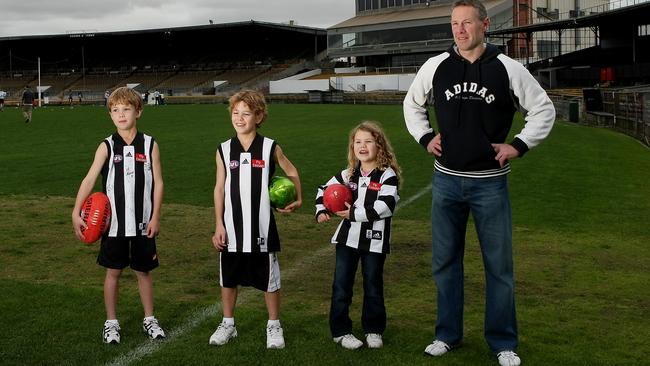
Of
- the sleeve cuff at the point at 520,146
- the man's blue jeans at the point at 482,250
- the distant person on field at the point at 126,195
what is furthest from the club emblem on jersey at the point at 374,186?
the distant person on field at the point at 126,195

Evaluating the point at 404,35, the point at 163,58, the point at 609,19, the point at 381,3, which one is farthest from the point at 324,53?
the point at 609,19

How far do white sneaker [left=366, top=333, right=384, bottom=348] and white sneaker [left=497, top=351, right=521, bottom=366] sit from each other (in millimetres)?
782

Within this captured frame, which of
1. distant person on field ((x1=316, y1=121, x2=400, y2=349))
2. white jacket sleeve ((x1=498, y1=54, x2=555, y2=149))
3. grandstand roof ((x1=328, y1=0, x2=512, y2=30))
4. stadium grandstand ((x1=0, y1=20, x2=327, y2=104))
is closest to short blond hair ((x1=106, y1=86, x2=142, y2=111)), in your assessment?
distant person on field ((x1=316, y1=121, x2=400, y2=349))

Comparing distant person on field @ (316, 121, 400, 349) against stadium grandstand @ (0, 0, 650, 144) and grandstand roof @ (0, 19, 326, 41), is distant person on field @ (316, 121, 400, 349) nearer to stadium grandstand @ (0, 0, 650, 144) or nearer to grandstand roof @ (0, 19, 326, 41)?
stadium grandstand @ (0, 0, 650, 144)

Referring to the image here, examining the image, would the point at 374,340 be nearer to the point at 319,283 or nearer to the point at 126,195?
the point at 319,283

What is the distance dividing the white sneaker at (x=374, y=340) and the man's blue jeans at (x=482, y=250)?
0.38m

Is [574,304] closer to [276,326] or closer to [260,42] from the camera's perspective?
[276,326]

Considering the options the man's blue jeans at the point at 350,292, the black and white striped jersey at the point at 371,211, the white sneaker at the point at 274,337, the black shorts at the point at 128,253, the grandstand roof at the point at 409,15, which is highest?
the grandstand roof at the point at 409,15

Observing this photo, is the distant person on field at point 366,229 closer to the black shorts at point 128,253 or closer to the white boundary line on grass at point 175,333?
the white boundary line on grass at point 175,333

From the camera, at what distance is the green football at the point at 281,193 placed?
502 centimetres

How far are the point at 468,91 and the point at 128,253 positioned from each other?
2.57 meters

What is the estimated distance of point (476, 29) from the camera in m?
4.43

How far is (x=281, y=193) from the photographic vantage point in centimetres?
501

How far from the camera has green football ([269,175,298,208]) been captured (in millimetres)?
5016
